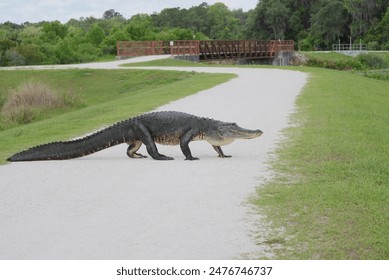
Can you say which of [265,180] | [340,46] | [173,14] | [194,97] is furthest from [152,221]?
[173,14]

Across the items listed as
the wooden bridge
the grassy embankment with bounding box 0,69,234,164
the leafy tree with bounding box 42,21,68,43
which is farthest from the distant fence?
the grassy embankment with bounding box 0,69,234,164

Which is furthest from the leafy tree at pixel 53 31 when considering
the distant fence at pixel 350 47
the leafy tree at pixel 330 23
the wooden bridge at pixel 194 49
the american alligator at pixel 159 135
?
the american alligator at pixel 159 135

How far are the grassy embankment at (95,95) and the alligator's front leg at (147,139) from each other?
7.62 ft

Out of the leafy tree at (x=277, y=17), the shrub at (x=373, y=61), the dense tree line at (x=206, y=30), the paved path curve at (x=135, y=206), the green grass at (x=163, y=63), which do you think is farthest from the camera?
the leafy tree at (x=277, y=17)

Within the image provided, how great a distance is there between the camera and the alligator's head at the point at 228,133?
9.41 m

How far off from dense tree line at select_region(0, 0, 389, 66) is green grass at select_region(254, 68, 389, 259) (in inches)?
1451

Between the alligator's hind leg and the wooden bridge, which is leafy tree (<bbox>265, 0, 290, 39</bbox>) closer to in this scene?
the wooden bridge

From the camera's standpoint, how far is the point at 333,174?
8453 mm

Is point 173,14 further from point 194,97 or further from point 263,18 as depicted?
point 194,97

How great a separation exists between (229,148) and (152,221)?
442 centimetres

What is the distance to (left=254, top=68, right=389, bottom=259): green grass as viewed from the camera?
5.79 metres

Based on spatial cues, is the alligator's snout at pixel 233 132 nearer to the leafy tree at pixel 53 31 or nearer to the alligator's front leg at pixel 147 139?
the alligator's front leg at pixel 147 139

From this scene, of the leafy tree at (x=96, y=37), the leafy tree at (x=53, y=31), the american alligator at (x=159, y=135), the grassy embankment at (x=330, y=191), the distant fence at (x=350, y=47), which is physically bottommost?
the distant fence at (x=350, y=47)

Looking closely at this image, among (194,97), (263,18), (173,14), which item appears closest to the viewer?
(194,97)
